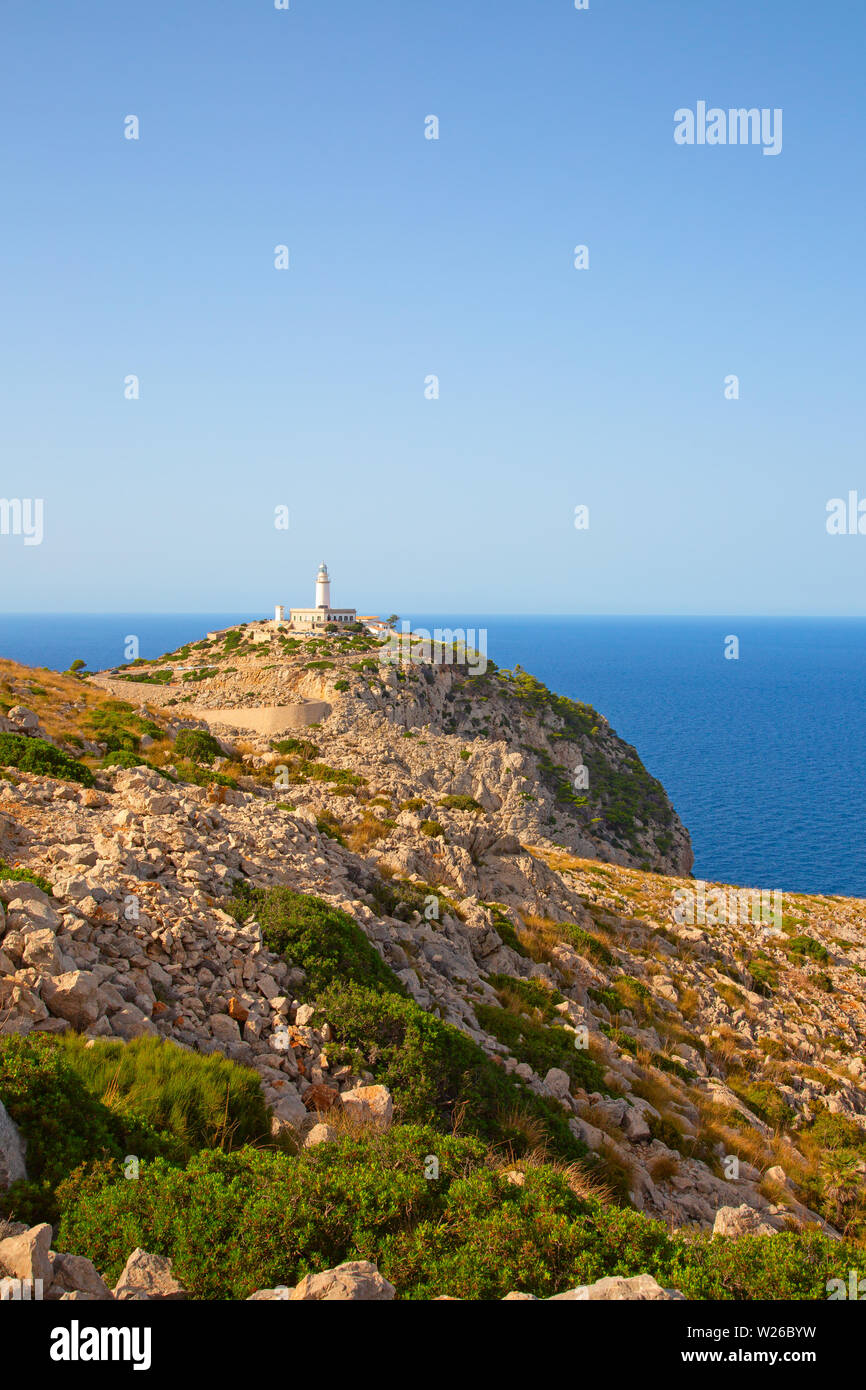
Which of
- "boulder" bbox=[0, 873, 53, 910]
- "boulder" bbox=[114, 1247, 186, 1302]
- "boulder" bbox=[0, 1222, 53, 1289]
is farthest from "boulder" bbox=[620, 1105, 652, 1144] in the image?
"boulder" bbox=[0, 1222, 53, 1289]

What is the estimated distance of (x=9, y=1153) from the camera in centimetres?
598

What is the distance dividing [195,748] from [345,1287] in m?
20.5

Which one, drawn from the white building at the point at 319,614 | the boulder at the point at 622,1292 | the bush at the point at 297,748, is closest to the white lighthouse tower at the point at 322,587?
the white building at the point at 319,614

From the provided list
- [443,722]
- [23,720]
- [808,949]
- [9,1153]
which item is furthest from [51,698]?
[443,722]

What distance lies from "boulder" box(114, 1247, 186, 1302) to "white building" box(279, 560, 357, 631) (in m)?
64.0

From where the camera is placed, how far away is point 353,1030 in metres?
9.58

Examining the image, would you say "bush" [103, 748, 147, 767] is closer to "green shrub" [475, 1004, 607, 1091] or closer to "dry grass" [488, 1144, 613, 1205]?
"green shrub" [475, 1004, 607, 1091]

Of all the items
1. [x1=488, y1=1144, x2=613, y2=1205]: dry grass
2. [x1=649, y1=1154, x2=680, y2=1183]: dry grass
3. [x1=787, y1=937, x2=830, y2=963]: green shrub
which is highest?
[x1=488, y1=1144, x2=613, y2=1205]: dry grass

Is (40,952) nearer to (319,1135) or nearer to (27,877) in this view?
(27,877)

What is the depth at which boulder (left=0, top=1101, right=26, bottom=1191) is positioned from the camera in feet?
19.3
